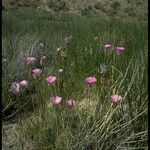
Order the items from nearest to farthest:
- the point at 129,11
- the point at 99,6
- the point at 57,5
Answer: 1. the point at 129,11
2. the point at 57,5
3. the point at 99,6

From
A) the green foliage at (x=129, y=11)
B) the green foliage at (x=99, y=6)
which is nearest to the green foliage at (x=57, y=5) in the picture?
the green foliage at (x=99, y=6)

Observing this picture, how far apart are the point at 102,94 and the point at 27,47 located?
2.00m

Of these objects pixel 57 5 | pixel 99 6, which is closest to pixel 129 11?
pixel 99 6

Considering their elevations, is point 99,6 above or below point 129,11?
above

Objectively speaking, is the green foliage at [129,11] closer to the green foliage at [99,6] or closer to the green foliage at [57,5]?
the green foliage at [99,6]

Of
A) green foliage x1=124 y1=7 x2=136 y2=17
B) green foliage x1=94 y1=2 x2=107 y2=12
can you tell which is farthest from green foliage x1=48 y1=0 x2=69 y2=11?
green foliage x1=124 y1=7 x2=136 y2=17

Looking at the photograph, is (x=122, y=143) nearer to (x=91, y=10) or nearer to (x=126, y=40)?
(x=126, y=40)

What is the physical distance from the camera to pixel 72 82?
122 inches

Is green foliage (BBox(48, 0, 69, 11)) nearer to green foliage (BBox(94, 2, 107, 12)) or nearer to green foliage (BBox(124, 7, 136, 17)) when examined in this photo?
green foliage (BBox(94, 2, 107, 12))

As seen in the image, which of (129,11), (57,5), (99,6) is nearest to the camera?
(129,11)

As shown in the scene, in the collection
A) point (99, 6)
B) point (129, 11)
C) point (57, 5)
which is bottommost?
point (129, 11)

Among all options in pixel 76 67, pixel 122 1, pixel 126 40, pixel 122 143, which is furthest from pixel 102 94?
pixel 122 1

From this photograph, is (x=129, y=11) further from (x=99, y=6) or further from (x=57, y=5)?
(x=57, y=5)

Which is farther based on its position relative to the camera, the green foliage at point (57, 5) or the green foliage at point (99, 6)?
the green foliage at point (99, 6)
